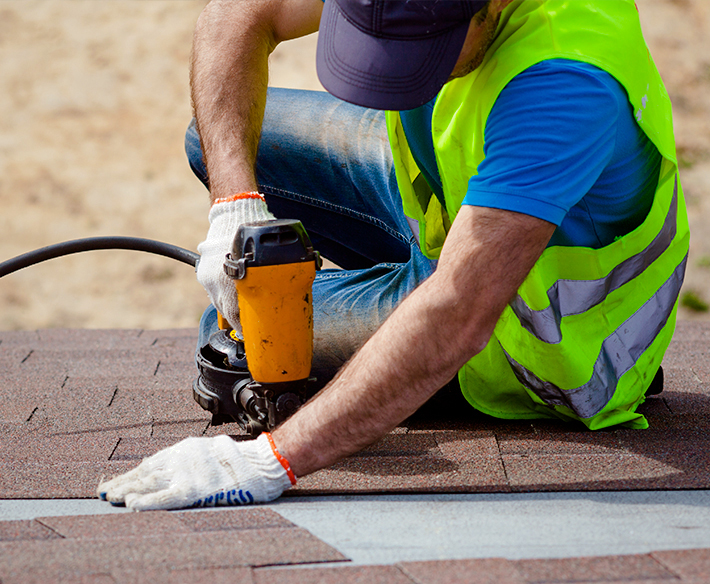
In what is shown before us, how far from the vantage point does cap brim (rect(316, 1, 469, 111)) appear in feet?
4.13

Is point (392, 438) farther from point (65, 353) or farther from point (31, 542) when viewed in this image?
point (65, 353)

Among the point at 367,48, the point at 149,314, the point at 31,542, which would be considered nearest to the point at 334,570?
the point at 31,542

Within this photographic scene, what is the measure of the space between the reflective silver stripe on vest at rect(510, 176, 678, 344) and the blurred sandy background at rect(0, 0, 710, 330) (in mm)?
4030

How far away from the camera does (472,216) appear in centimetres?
125

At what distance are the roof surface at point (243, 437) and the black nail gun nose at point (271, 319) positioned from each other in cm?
18

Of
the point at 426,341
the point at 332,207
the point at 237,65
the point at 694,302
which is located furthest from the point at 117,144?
the point at 426,341

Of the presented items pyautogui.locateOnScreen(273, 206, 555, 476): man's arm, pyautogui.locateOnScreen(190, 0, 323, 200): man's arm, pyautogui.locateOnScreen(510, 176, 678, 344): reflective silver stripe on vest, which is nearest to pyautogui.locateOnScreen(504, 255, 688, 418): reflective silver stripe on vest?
pyautogui.locateOnScreen(510, 176, 678, 344): reflective silver stripe on vest

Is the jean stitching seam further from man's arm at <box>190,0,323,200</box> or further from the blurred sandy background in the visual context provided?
the blurred sandy background

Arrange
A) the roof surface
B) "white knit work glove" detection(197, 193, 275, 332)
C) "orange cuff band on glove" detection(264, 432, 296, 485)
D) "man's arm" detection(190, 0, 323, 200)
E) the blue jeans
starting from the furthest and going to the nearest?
1. the blue jeans
2. "man's arm" detection(190, 0, 323, 200)
3. "white knit work glove" detection(197, 193, 275, 332)
4. "orange cuff band on glove" detection(264, 432, 296, 485)
5. the roof surface

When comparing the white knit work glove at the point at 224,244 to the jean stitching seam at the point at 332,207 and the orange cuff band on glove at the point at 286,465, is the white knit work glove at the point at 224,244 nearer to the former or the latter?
the orange cuff band on glove at the point at 286,465

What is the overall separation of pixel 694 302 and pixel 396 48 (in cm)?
471

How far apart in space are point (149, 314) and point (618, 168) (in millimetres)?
4700

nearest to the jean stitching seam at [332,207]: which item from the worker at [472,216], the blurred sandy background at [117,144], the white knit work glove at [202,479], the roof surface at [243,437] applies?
the worker at [472,216]

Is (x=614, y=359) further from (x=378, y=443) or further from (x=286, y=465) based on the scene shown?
(x=286, y=465)
